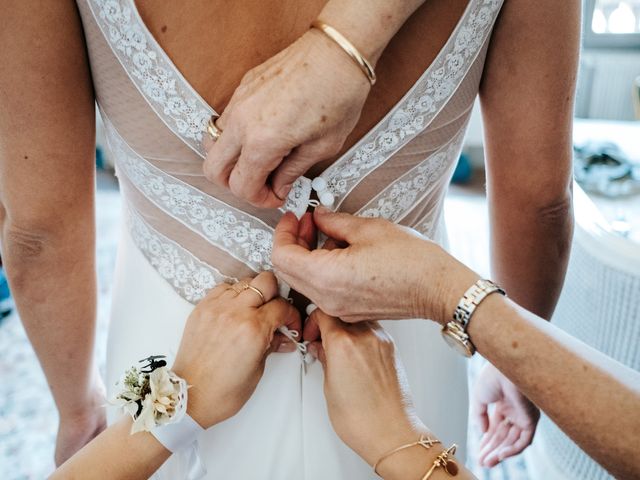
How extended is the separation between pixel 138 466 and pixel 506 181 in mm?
723

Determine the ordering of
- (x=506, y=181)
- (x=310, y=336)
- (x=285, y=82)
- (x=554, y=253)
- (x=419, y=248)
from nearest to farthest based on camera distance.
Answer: (x=285, y=82)
(x=419, y=248)
(x=310, y=336)
(x=506, y=181)
(x=554, y=253)

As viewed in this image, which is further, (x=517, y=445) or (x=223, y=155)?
(x=517, y=445)

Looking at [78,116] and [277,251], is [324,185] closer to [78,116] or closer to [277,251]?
[277,251]

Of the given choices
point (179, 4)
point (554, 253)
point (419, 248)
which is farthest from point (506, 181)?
point (179, 4)

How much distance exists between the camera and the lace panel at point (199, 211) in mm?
818

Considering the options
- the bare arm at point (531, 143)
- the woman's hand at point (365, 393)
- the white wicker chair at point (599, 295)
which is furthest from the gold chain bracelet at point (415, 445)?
the white wicker chair at point (599, 295)

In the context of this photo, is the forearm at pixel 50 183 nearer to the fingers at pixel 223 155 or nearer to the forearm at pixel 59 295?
the forearm at pixel 59 295

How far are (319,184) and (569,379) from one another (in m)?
0.41

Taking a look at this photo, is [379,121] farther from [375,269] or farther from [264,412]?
[264,412]

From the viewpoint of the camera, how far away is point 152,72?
28.1 inches

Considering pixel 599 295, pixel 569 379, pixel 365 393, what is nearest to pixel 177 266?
pixel 365 393

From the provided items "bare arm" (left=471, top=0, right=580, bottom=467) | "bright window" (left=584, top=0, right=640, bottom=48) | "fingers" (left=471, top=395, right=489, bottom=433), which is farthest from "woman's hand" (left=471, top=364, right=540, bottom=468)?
"bright window" (left=584, top=0, right=640, bottom=48)

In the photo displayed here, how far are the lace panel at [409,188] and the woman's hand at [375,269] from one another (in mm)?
77

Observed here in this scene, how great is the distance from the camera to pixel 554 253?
1.10m
